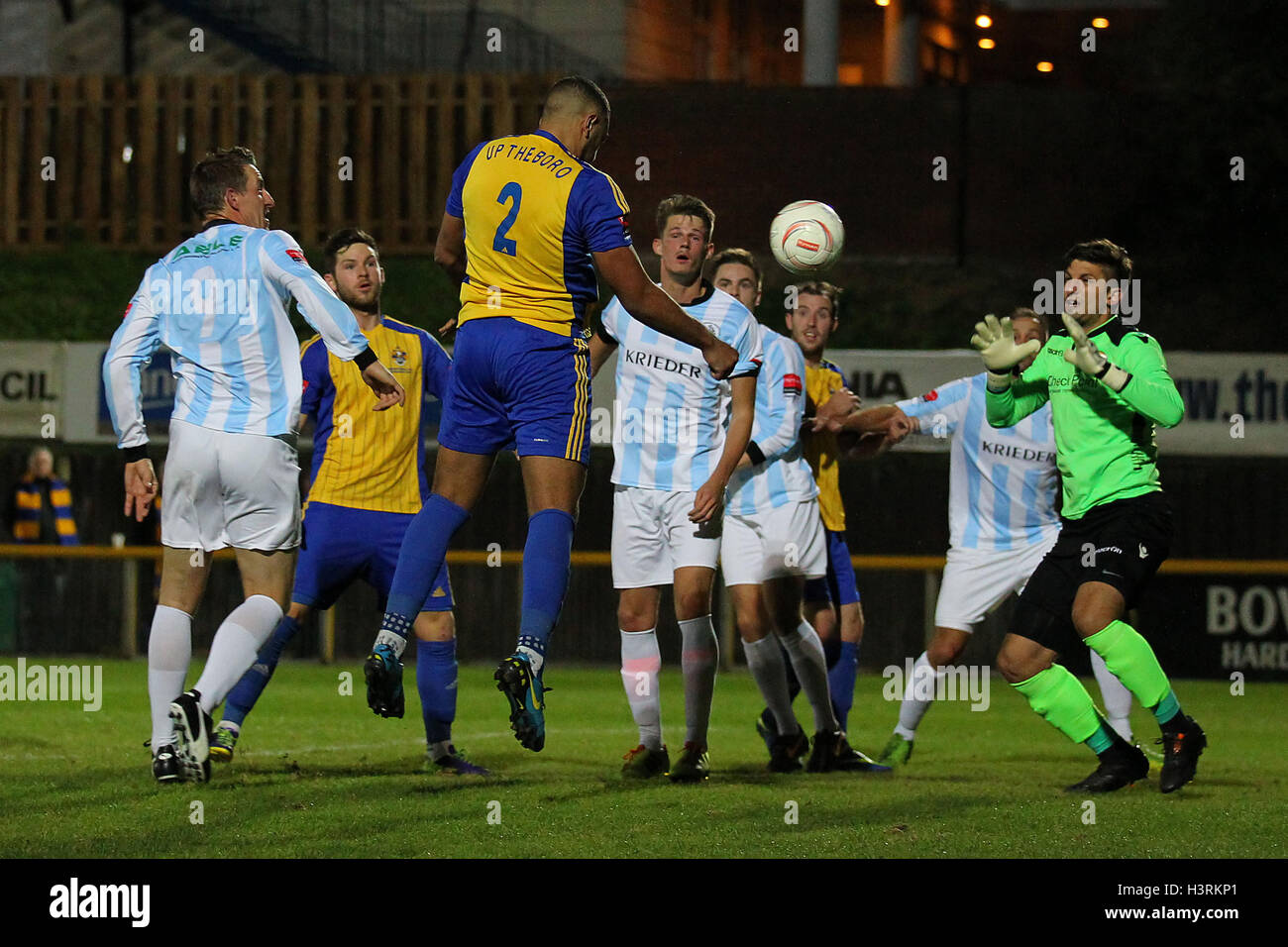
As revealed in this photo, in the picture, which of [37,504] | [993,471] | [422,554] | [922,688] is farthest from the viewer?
[37,504]

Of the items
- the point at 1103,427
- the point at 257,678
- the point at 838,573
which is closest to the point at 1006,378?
the point at 1103,427

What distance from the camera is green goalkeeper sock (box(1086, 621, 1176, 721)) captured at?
6992mm

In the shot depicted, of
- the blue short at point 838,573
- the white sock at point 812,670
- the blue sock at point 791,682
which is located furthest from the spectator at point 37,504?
the white sock at point 812,670

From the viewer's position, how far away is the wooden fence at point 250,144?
71.9 ft

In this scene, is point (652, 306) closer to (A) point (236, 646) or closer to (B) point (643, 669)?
(A) point (236, 646)

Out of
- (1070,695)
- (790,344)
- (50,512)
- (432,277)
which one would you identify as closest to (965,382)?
(790,344)

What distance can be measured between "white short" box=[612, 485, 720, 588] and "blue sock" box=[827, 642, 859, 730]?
1598 millimetres

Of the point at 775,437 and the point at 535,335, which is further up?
the point at 535,335

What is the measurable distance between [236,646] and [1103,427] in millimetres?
3515

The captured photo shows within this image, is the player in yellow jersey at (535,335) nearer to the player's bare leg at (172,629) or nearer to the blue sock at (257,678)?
the player's bare leg at (172,629)

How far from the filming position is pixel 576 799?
6.56 metres

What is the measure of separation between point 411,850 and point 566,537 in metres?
1.14

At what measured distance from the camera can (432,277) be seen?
68.3ft
